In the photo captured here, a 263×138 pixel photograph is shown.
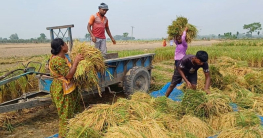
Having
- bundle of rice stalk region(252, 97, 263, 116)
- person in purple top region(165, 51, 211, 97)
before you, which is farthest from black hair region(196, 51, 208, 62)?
bundle of rice stalk region(252, 97, 263, 116)

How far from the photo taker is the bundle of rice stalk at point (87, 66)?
10.9 ft

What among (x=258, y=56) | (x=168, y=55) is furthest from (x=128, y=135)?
(x=168, y=55)

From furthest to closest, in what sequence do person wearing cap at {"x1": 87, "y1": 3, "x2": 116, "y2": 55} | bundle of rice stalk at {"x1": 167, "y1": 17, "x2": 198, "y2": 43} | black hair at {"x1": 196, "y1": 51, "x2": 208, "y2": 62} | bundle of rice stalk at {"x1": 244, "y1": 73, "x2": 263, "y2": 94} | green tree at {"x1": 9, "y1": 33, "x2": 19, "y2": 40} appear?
green tree at {"x1": 9, "y1": 33, "x2": 19, "y2": 40}, bundle of rice stalk at {"x1": 167, "y1": 17, "x2": 198, "y2": 43}, bundle of rice stalk at {"x1": 244, "y1": 73, "x2": 263, "y2": 94}, person wearing cap at {"x1": 87, "y1": 3, "x2": 116, "y2": 55}, black hair at {"x1": 196, "y1": 51, "x2": 208, "y2": 62}

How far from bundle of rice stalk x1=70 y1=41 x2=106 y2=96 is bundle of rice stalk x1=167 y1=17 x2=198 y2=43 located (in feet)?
9.87

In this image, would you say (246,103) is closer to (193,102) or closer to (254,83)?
(193,102)

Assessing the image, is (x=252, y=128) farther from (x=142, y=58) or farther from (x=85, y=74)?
(x=142, y=58)

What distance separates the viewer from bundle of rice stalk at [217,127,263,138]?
2.34 m

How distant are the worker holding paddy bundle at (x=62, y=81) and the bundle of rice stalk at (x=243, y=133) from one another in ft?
6.90

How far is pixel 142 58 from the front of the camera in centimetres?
560

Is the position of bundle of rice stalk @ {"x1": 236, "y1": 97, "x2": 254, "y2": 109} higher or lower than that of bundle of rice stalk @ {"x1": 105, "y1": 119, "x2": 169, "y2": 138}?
lower

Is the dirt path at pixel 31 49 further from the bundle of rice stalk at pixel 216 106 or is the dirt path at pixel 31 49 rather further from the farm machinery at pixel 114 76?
the bundle of rice stalk at pixel 216 106

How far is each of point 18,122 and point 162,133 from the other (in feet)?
9.98

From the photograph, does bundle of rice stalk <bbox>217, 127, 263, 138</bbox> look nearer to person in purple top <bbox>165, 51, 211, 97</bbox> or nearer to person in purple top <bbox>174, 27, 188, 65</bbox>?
person in purple top <bbox>165, 51, 211, 97</bbox>

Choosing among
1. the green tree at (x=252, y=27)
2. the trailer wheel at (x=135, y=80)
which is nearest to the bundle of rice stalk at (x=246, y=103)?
the trailer wheel at (x=135, y=80)
